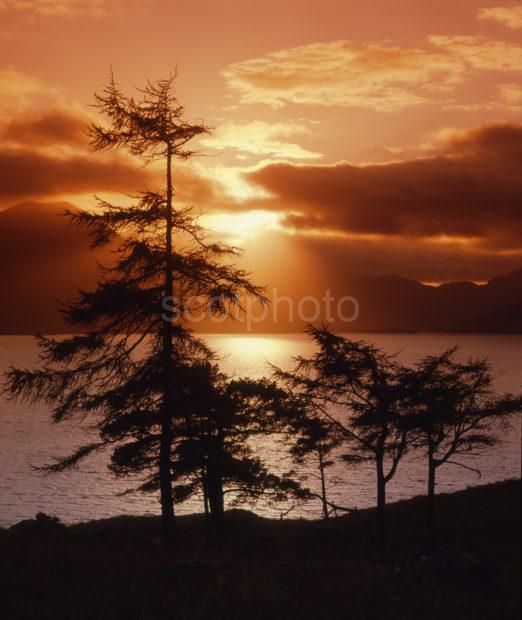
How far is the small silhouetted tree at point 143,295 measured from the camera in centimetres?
2141

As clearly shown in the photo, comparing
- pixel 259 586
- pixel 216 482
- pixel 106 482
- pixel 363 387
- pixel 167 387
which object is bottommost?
pixel 106 482

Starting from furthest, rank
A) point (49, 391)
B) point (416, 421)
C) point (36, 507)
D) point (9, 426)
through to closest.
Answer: point (9, 426), point (36, 507), point (416, 421), point (49, 391)

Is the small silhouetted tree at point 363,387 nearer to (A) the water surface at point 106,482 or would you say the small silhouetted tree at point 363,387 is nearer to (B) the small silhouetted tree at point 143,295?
(B) the small silhouetted tree at point 143,295

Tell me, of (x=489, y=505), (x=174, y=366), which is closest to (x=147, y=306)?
(x=174, y=366)

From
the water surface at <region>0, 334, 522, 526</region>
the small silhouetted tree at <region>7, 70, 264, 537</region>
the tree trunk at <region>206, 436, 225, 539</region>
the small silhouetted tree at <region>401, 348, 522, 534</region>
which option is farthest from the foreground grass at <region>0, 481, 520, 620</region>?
the water surface at <region>0, 334, 522, 526</region>

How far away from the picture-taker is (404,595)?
8680mm

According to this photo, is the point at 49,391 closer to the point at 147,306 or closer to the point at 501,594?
the point at 147,306

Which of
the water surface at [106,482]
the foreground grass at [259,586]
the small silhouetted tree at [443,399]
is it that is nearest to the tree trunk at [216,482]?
the small silhouetted tree at [443,399]

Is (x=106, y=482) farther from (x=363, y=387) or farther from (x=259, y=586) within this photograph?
(x=259, y=586)

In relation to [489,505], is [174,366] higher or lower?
higher

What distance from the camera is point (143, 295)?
71.6 ft

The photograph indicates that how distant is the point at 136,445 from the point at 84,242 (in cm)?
932

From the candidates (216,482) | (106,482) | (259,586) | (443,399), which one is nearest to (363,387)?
(443,399)

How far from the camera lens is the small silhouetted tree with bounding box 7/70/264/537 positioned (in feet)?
70.2
